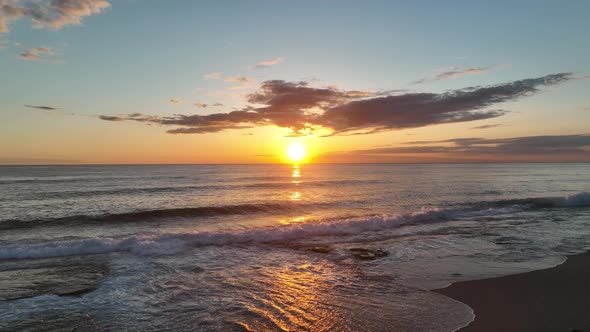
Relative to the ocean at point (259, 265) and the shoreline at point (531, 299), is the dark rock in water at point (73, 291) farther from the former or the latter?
the shoreline at point (531, 299)

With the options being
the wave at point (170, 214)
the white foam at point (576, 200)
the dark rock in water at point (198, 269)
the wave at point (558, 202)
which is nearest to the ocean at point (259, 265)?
the dark rock in water at point (198, 269)

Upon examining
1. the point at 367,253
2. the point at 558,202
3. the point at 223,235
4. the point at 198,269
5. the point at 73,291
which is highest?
the point at 73,291

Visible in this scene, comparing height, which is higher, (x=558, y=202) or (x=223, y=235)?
(x=223, y=235)

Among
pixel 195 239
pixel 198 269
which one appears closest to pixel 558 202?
pixel 195 239

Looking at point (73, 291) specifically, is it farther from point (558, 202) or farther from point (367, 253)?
point (558, 202)

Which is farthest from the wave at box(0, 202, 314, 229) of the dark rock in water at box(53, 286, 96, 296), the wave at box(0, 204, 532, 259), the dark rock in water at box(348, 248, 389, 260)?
the dark rock in water at box(53, 286, 96, 296)

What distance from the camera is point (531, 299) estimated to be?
328 inches

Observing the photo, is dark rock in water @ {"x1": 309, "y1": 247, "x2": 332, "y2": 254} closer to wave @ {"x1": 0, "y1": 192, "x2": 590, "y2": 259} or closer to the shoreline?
wave @ {"x1": 0, "y1": 192, "x2": 590, "y2": 259}

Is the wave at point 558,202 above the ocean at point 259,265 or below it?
below

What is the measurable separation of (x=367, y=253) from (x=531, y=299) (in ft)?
20.4

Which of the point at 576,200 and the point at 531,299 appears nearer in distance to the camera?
the point at 531,299

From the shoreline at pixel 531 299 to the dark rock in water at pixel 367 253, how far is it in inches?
155

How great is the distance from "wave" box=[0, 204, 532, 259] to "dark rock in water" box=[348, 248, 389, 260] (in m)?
4.14

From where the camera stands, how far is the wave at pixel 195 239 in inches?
573
